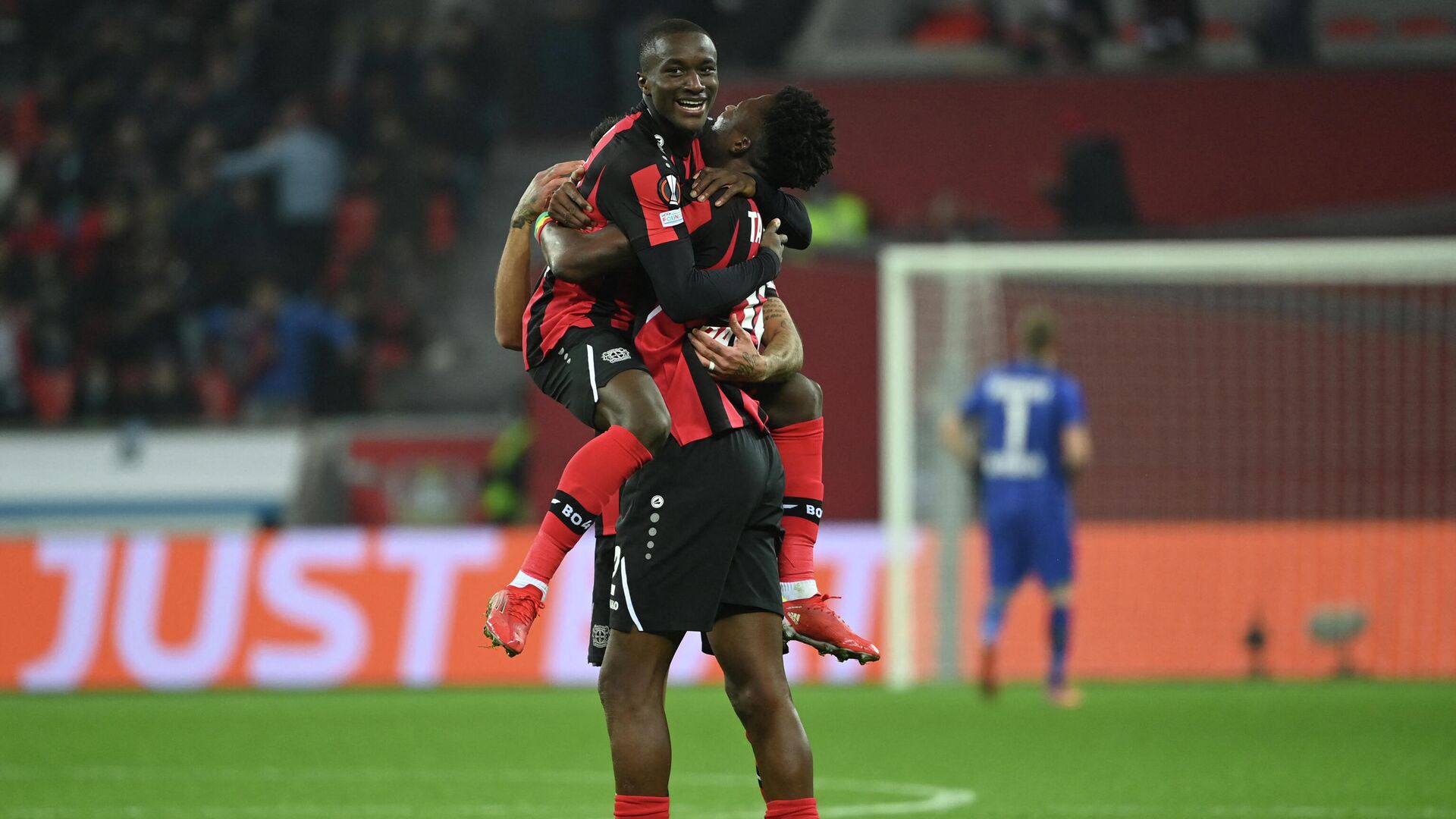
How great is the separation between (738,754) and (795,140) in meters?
4.64

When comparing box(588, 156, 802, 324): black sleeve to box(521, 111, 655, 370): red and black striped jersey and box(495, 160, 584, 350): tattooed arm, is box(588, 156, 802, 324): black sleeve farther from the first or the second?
box(495, 160, 584, 350): tattooed arm

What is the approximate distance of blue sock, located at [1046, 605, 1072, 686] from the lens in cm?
1044

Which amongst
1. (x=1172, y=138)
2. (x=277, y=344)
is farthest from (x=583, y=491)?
(x=277, y=344)

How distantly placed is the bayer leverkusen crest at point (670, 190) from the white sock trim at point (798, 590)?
94cm

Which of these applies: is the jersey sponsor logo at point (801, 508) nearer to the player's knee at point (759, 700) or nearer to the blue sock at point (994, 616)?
the player's knee at point (759, 700)

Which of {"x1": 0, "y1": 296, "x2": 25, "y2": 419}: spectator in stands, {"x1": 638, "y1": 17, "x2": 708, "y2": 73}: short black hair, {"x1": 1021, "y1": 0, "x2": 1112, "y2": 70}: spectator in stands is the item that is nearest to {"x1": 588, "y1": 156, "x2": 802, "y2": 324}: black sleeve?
{"x1": 638, "y1": 17, "x2": 708, "y2": 73}: short black hair

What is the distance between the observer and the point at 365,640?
12102 mm

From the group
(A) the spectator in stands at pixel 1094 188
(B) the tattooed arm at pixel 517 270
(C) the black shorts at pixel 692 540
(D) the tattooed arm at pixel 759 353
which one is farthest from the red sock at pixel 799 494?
(A) the spectator in stands at pixel 1094 188

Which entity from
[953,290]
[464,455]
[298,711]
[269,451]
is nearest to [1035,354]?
[953,290]

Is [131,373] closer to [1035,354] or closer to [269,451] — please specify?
[269,451]

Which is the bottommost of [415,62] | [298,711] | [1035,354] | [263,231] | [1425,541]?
[298,711]

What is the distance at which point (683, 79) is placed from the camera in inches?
162

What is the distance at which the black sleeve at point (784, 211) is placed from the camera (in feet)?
14.1

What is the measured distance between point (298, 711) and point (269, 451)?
15.9ft
